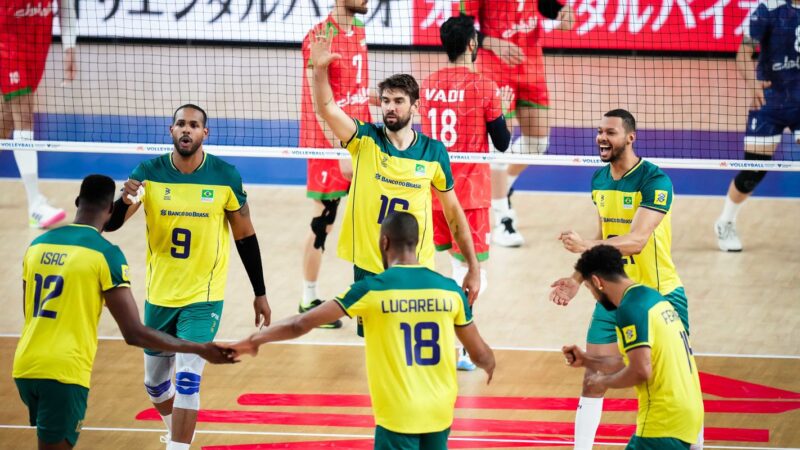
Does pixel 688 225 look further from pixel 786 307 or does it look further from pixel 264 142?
pixel 264 142

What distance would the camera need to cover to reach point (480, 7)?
1220 centimetres

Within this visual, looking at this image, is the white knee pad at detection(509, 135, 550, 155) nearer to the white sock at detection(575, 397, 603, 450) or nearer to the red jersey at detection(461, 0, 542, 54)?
the red jersey at detection(461, 0, 542, 54)

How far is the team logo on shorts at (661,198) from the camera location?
7.62 m

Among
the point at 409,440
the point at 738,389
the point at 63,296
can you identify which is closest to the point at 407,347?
the point at 409,440

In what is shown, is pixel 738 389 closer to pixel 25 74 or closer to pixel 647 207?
pixel 647 207

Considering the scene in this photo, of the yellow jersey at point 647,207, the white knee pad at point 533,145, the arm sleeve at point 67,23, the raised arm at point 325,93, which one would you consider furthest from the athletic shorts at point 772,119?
the arm sleeve at point 67,23

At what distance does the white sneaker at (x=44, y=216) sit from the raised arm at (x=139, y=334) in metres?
7.14

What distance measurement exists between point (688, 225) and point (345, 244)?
271 inches

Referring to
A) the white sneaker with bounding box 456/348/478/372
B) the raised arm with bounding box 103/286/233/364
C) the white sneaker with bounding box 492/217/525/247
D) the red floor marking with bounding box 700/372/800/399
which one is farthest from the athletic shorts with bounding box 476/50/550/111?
the raised arm with bounding box 103/286/233/364

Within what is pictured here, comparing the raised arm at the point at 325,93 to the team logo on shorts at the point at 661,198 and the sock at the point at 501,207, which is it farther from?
the sock at the point at 501,207

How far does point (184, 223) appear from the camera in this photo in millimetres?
7684

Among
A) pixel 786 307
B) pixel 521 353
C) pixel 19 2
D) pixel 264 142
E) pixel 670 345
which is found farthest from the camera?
pixel 264 142

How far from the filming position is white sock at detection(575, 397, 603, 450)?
7.65 metres

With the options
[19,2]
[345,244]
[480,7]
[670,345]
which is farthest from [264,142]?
[670,345]
